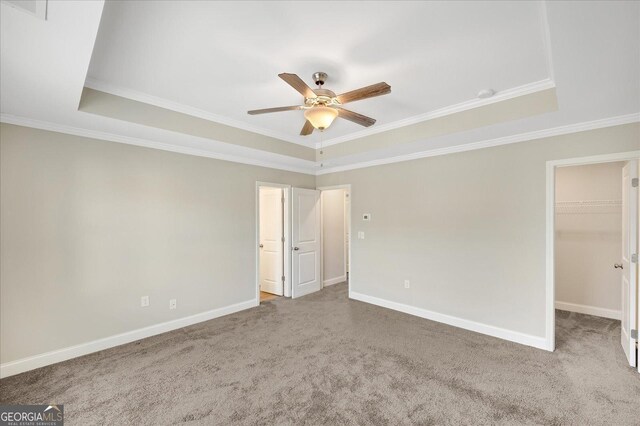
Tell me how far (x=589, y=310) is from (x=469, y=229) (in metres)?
2.42

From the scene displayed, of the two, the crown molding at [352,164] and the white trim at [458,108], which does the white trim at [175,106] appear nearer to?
the crown molding at [352,164]

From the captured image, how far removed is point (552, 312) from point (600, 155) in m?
1.75

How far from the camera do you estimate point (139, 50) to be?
7.00 ft

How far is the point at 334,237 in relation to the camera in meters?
6.35

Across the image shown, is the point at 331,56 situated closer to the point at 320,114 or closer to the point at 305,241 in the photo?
the point at 320,114

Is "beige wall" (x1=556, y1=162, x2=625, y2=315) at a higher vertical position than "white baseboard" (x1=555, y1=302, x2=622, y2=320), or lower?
higher

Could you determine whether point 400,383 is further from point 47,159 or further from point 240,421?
point 47,159

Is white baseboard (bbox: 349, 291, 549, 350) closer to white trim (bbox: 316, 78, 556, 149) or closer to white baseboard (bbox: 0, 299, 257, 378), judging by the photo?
white baseboard (bbox: 0, 299, 257, 378)

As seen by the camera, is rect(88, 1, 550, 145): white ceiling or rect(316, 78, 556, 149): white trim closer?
rect(88, 1, 550, 145): white ceiling

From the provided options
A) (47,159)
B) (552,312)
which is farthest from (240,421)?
(552,312)

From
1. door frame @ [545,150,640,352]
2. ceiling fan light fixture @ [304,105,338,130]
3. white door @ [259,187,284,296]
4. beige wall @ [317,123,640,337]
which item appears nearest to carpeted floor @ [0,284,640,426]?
door frame @ [545,150,640,352]

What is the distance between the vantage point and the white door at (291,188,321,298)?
5.20 meters

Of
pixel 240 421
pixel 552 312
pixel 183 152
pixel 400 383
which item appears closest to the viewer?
pixel 240 421

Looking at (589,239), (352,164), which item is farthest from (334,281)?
(589,239)
